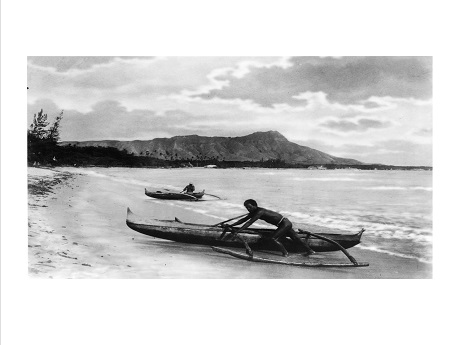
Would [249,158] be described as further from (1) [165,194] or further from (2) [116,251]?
(2) [116,251]

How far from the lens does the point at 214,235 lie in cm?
546

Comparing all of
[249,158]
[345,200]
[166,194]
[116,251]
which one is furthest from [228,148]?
[116,251]

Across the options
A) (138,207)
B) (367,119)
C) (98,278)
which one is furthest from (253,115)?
(98,278)

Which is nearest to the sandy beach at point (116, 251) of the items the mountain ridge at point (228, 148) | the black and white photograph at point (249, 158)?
the black and white photograph at point (249, 158)

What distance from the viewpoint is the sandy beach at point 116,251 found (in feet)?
17.6

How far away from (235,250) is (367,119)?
2011 mm

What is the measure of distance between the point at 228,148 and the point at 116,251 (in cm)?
166

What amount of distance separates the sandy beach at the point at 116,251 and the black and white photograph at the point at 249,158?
1 cm

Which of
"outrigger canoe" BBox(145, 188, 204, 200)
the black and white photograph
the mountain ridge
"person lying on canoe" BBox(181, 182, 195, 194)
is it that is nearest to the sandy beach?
the black and white photograph

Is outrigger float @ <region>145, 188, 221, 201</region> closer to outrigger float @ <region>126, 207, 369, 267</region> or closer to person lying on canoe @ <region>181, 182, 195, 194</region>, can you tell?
person lying on canoe @ <region>181, 182, 195, 194</region>

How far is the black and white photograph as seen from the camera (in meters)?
5.43

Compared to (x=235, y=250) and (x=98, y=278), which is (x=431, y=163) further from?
(x=98, y=278)

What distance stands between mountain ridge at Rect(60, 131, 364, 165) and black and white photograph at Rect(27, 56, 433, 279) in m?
0.02

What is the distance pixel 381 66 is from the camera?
5.47m
